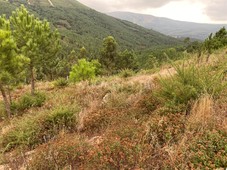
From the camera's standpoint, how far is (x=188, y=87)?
4434mm

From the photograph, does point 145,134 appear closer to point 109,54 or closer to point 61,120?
point 61,120

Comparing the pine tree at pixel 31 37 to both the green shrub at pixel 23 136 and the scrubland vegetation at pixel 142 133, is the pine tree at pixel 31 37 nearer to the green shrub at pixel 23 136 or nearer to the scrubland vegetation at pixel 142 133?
the scrubland vegetation at pixel 142 133

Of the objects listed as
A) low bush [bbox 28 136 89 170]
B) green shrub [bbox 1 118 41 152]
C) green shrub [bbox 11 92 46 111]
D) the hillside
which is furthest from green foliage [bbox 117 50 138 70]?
low bush [bbox 28 136 89 170]

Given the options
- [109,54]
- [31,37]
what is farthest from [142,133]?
[109,54]

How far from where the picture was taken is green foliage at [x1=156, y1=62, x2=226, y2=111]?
4.40 m

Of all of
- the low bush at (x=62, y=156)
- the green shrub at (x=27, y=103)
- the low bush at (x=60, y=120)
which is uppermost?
the low bush at (x=62, y=156)

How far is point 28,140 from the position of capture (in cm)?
465

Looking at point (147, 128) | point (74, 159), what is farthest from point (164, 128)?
point (74, 159)

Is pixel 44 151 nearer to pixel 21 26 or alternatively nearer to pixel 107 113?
pixel 107 113

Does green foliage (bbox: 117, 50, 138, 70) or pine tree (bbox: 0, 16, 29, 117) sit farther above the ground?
pine tree (bbox: 0, 16, 29, 117)

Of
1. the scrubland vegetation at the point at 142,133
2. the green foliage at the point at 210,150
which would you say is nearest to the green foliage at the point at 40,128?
the scrubland vegetation at the point at 142,133

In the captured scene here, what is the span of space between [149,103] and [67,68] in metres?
60.6

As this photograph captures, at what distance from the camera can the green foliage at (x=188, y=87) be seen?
4398 mm

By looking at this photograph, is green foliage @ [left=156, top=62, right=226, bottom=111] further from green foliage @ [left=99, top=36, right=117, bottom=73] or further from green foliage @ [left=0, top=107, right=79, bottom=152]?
green foliage @ [left=99, top=36, right=117, bottom=73]
